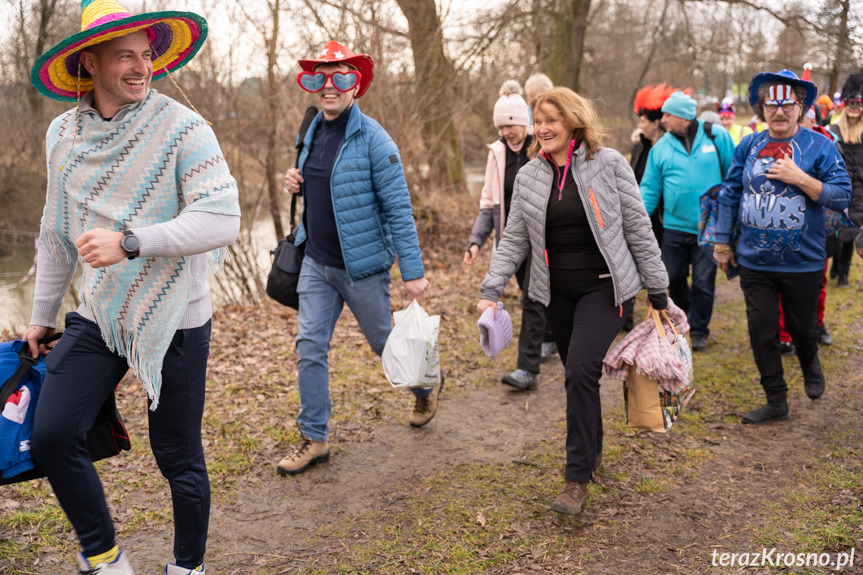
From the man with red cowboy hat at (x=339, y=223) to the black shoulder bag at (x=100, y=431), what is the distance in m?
1.45

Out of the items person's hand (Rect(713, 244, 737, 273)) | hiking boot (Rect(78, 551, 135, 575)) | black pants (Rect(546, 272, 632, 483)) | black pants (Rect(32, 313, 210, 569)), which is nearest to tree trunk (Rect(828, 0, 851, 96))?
person's hand (Rect(713, 244, 737, 273))

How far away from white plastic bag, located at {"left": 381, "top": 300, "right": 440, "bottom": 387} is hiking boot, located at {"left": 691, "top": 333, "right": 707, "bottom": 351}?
3358 mm

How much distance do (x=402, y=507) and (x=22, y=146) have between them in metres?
10.3

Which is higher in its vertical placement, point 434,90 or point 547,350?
point 434,90

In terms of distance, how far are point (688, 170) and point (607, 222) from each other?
3185 mm

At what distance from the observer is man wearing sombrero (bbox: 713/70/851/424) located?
4625mm

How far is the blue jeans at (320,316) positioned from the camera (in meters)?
4.31

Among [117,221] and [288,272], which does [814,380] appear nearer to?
[288,272]

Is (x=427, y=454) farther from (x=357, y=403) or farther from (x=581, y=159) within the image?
(x=581, y=159)

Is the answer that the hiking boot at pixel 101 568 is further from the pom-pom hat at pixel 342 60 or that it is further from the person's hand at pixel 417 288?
the pom-pom hat at pixel 342 60

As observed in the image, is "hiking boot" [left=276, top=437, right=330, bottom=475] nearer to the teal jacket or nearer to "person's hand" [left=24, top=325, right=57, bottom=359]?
"person's hand" [left=24, top=325, right=57, bottom=359]

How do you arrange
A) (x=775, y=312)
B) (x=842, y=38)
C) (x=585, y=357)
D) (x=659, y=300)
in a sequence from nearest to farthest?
(x=585, y=357)
(x=659, y=300)
(x=775, y=312)
(x=842, y=38)

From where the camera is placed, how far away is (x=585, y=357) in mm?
3656

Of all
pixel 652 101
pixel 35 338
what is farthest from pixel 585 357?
pixel 652 101
